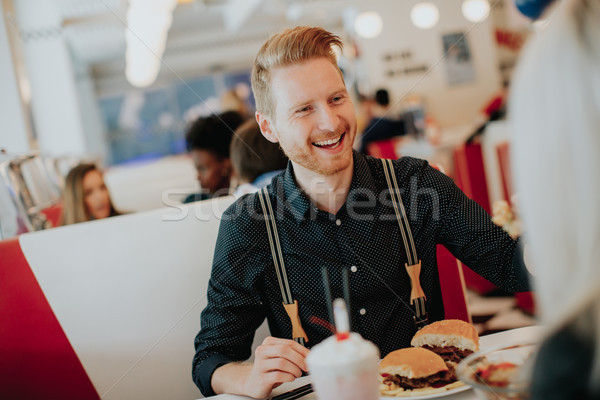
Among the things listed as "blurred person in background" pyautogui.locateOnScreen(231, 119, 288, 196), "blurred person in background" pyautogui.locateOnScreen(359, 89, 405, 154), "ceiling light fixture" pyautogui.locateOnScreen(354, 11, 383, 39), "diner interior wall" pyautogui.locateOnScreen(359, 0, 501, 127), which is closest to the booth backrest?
"blurred person in background" pyautogui.locateOnScreen(231, 119, 288, 196)

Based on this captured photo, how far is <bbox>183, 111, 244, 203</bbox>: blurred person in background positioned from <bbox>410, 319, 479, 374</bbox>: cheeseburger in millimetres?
2239

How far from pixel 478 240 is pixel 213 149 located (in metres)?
2.15

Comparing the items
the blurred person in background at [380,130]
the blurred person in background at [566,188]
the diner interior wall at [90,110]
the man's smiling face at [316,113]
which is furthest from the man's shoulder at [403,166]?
the diner interior wall at [90,110]

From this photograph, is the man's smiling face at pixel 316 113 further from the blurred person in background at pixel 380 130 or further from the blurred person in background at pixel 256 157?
the blurred person in background at pixel 380 130

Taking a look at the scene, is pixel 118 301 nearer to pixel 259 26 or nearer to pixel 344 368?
pixel 344 368

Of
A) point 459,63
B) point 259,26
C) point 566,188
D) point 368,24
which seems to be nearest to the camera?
point 566,188

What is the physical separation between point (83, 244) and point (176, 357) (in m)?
0.42

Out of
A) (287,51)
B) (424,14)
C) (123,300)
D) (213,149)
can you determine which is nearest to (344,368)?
(287,51)

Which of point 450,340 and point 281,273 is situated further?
point 281,273

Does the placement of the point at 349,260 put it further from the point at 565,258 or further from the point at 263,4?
the point at 263,4

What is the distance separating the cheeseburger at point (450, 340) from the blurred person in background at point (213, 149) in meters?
2.24

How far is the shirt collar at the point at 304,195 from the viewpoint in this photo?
1473 mm

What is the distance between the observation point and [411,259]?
1.46m

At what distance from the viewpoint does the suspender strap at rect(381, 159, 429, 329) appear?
1.43 meters
